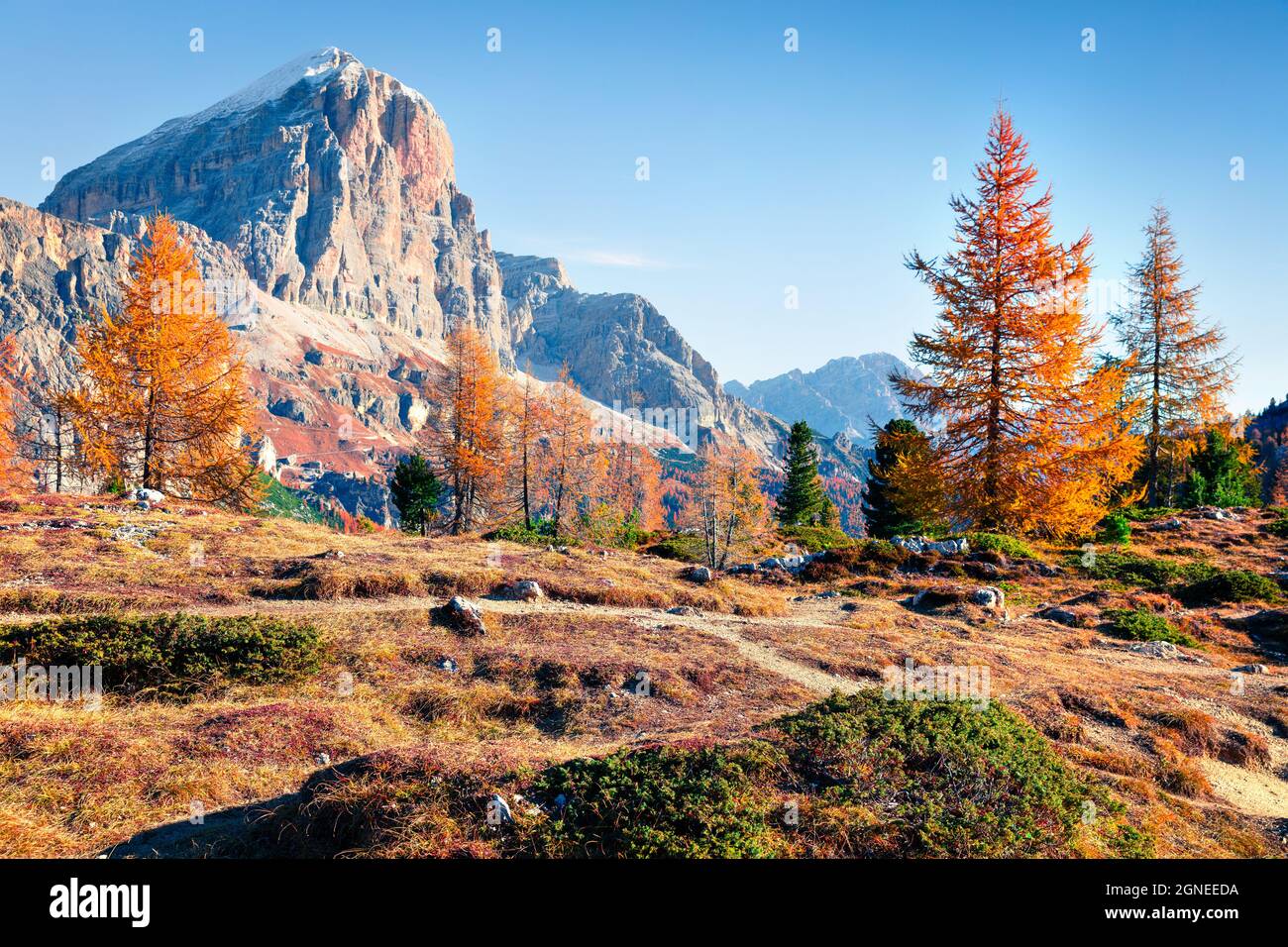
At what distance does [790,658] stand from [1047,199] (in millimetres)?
20874

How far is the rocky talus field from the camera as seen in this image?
5684 millimetres

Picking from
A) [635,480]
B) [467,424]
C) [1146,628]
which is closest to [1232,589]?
[1146,628]

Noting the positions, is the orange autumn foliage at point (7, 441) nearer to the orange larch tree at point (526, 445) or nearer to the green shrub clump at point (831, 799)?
the orange larch tree at point (526, 445)

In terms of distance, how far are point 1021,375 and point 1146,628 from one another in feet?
34.1

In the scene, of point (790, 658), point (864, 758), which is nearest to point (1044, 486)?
point (790, 658)

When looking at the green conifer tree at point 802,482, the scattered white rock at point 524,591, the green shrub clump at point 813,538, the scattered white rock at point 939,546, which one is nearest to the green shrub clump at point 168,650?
the scattered white rock at point 524,591

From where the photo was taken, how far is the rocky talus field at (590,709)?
568 centimetres

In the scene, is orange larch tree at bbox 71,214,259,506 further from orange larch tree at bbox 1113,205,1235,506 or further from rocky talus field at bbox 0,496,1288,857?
orange larch tree at bbox 1113,205,1235,506

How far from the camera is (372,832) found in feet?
17.8

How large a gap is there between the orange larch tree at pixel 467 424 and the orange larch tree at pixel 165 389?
34.9 ft

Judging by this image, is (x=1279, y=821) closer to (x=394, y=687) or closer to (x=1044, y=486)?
(x=394, y=687)

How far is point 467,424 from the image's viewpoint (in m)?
36.7

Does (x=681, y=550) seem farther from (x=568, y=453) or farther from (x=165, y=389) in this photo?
(x=165, y=389)
